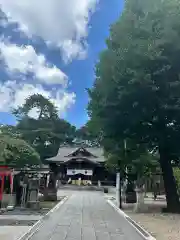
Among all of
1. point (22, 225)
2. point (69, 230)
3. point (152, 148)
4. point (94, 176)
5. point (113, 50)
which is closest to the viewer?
point (69, 230)

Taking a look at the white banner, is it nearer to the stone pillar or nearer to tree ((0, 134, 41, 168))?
tree ((0, 134, 41, 168))

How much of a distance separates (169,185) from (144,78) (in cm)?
640

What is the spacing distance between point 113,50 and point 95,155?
35.5 meters

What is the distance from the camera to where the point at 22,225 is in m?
11.1

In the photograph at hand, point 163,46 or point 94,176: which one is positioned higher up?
point 163,46

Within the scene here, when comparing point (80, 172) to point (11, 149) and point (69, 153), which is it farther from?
point (11, 149)

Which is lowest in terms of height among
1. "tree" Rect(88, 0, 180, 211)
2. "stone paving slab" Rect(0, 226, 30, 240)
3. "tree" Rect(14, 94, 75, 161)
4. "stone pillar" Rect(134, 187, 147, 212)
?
"stone paving slab" Rect(0, 226, 30, 240)

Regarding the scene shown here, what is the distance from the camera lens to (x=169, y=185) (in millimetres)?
17406

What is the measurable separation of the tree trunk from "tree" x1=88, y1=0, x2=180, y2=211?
0.17ft

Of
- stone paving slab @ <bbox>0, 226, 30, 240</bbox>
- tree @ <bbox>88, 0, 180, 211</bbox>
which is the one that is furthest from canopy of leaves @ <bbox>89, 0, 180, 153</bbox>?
stone paving slab @ <bbox>0, 226, 30, 240</bbox>

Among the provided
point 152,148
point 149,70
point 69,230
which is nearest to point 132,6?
point 149,70

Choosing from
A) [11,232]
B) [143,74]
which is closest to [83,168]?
[143,74]

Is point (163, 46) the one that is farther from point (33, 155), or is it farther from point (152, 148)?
point (33, 155)

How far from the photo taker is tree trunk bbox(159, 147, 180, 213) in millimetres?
16938
